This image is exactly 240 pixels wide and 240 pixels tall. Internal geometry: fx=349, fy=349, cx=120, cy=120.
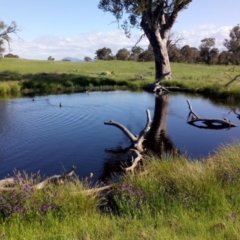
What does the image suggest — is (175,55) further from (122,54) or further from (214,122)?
(214,122)

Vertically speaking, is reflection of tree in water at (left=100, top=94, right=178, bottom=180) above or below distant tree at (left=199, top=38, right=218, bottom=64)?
below

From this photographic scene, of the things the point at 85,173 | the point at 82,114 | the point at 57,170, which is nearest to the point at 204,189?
the point at 85,173

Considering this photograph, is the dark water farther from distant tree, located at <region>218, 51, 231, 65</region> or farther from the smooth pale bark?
distant tree, located at <region>218, 51, 231, 65</region>

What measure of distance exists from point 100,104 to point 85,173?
1425cm

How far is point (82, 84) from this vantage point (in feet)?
121

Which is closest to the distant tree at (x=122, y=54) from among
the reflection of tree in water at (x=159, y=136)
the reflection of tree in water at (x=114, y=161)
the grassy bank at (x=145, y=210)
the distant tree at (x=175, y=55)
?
the distant tree at (x=175, y=55)

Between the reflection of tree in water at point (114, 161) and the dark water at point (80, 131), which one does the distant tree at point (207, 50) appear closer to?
the dark water at point (80, 131)

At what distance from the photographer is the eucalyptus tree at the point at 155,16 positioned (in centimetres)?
3400

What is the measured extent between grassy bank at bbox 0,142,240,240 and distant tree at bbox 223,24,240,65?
7574 centimetres

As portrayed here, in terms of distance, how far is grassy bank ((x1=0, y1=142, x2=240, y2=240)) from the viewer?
5.79 meters

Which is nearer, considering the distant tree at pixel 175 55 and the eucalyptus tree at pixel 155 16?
the eucalyptus tree at pixel 155 16

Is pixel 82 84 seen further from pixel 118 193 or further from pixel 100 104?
pixel 118 193

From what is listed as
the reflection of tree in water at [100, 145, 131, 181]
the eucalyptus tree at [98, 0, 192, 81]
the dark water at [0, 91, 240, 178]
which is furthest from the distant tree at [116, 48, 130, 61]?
the reflection of tree in water at [100, 145, 131, 181]

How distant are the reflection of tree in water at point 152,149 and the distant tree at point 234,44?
63.6m
